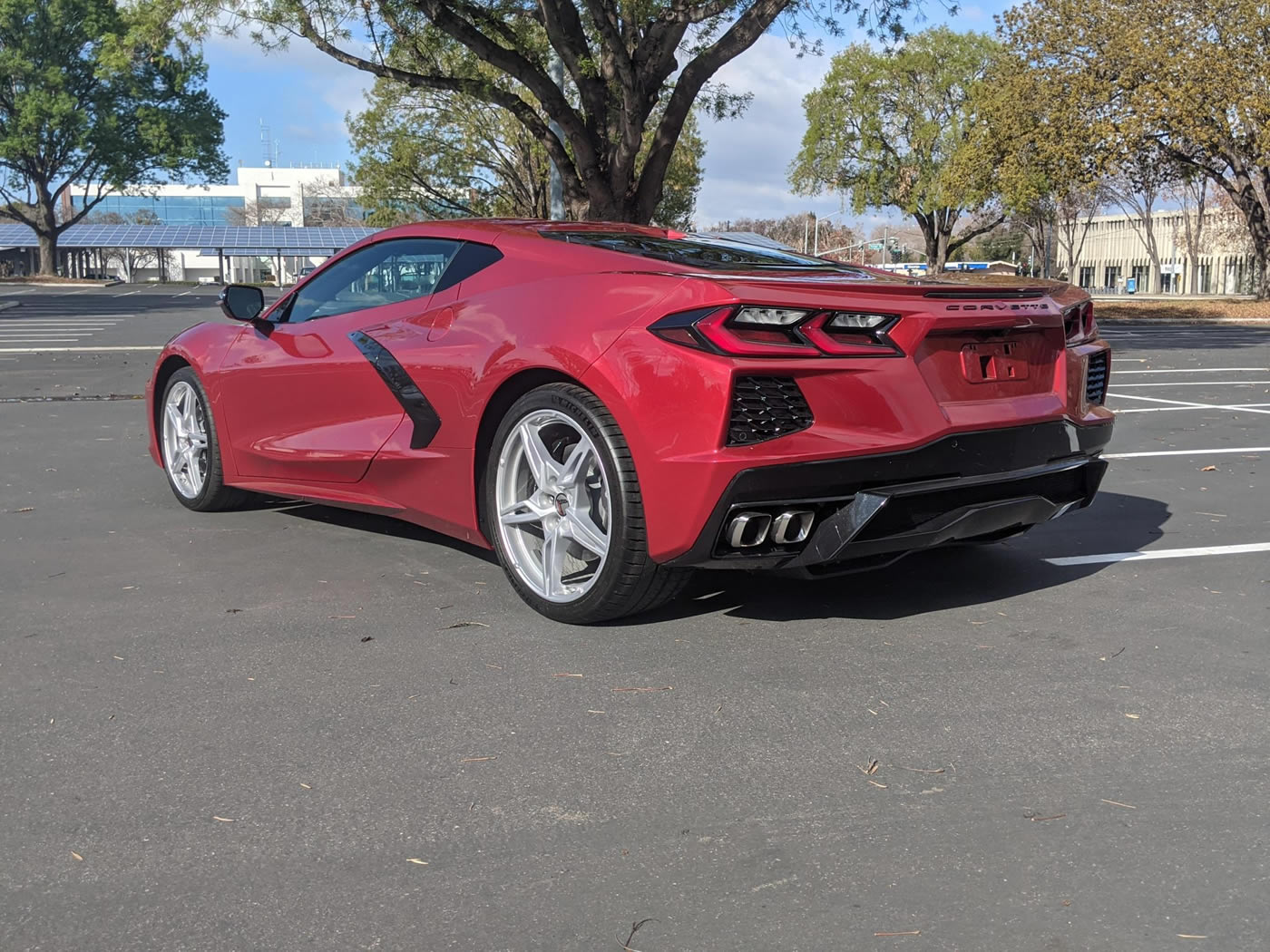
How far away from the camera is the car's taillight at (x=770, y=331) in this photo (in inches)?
138

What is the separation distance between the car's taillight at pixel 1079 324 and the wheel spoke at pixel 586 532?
1714 millimetres

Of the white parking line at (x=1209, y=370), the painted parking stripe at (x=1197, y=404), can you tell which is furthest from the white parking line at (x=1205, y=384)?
the painted parking stripe at (x=1197, y=404)

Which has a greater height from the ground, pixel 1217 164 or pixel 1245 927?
pixel 1217 164

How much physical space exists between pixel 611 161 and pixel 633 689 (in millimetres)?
15279

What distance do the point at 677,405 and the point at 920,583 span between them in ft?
5.07

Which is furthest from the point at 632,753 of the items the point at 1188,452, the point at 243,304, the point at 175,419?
the point at 1188,452

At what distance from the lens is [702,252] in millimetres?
4344

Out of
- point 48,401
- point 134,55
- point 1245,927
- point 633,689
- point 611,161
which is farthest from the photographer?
point 134,55

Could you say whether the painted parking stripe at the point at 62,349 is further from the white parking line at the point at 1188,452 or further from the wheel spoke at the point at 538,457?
the wheel spoke at the point at 538,457

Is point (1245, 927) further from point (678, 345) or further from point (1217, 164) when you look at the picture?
point (1217, 164)

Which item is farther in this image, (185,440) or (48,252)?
(48,252)

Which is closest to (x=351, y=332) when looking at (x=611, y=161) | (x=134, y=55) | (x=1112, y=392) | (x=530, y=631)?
(x=530, y=631)

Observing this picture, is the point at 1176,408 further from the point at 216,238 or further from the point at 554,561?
the point at 216,238

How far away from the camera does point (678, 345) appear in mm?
3551
